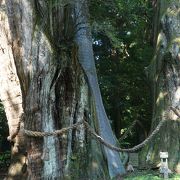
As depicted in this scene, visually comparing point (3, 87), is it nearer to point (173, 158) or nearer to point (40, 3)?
point (40, 3)

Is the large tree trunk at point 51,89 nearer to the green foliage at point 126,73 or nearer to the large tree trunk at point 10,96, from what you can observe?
the large tree trunk at point 10,96

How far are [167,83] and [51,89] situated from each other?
423 cm

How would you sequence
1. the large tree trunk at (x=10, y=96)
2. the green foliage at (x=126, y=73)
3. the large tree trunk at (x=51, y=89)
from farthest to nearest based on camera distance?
the green foliage at (x=126, y=73), the large tree trunk at (x=10, y=96), the large tree trunk at (x=51, y=89)

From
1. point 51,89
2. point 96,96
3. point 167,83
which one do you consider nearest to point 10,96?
point 51,89

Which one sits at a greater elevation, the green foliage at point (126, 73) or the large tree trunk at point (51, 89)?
the green foliage at point (126, 73)

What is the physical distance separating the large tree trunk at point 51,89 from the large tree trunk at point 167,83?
2.80 metres

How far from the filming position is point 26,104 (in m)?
6.50

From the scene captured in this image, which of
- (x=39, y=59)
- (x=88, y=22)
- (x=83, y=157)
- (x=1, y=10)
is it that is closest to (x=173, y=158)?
(x=83, y=157)

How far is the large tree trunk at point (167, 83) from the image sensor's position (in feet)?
31.4

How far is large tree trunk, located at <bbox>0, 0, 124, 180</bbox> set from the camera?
21.2 feet

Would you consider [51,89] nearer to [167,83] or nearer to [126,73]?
[167,83]

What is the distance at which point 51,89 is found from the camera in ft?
21.7

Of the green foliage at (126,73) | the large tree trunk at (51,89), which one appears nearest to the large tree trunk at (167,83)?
the large tree trunk at (51,89)

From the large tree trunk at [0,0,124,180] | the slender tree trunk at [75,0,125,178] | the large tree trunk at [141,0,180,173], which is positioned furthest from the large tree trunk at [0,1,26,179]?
the large tree trunk at [141,0,180,173]
